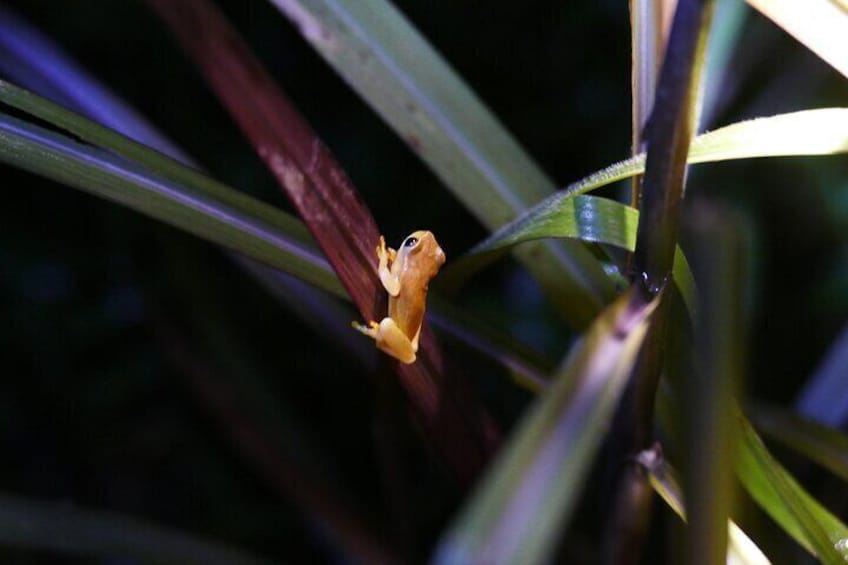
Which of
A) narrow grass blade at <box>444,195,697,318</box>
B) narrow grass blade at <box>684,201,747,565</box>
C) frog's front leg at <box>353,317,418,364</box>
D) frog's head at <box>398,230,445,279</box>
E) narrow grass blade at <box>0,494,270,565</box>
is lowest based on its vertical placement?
narrow grass blade at <box>0,494,270,565</box>

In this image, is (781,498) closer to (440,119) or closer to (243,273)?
(440,119)

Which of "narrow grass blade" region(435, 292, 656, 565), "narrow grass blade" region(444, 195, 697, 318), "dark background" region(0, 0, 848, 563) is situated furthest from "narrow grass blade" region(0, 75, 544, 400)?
"dark background" region(0, 0, 848, 563)

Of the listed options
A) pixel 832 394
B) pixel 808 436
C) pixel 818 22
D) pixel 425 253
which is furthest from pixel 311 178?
pixel 832 394

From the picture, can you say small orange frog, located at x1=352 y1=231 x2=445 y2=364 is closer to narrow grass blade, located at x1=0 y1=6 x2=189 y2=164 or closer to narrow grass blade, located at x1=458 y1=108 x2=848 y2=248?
narrow grass blade, located at x1=458 y1=108 x2=848 y2=248

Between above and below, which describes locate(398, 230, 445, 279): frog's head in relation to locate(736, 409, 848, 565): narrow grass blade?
above

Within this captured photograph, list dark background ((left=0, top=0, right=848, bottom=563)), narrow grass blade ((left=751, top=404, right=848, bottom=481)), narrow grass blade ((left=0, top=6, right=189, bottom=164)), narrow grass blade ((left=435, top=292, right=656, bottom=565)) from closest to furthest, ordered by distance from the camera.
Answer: narrow grass blade ((left=435, top=292, right=656, bottom=565)) → narrow grass blade ((left=751, top=404, right=848, bottom=481)) → narrow grass blade ((left=0, top=6, right=189, bottom=164)) → dark background ((left=0, top=0, right=848, bottom=563))

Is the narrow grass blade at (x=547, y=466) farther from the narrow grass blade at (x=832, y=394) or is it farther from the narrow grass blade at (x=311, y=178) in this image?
the narrow grass blade at (x=832, y=394)

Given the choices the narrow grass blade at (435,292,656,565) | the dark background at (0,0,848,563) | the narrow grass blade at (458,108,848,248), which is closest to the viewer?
the narrow grass blade at (435,292,656,565)
